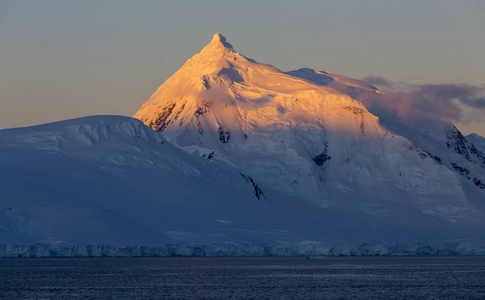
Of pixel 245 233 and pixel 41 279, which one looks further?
pixel 245 233

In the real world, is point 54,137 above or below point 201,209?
above

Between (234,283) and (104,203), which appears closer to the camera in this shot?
(234,283)

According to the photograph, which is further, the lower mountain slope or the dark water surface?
the lower mountain slope

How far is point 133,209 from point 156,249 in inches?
934

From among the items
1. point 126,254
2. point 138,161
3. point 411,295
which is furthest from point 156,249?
point 411,295

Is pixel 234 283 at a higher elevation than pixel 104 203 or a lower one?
lower

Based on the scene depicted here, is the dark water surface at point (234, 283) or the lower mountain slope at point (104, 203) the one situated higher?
the lower mountain slope at point (104, 203)

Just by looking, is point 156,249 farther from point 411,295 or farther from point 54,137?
point 411,295

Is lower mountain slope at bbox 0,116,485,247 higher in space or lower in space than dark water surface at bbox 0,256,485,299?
higher

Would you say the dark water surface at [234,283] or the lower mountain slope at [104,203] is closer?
the dark water surface at [234,283]

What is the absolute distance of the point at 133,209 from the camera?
178 m

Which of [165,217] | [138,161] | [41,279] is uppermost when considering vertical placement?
[138,161]

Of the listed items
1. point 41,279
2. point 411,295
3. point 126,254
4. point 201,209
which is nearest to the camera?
point 411,295

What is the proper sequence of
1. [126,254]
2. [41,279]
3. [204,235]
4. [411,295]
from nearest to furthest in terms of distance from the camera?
[411,295], [41,279], [126,254], [204,235]
